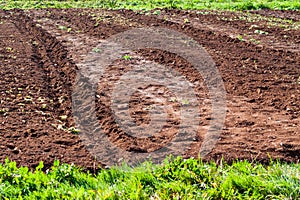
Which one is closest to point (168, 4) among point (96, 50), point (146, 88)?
point (96, 50)

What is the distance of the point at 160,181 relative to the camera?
4.61 metres

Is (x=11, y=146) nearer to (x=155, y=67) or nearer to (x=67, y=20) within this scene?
(x=155, y=67)

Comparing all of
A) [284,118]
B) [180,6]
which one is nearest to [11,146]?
[284,118]

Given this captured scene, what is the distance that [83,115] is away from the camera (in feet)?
22.3

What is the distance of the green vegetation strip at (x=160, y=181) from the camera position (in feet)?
14.1

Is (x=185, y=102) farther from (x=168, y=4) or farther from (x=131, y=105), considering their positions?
(x=168, y=4)

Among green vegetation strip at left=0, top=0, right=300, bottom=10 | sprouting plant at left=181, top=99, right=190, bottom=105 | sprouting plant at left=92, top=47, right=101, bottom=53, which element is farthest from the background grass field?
green vegetation strip at left=0, top=0, right=300, bottom=10

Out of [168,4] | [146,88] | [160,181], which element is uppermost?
[160,181]

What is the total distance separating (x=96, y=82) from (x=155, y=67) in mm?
1361

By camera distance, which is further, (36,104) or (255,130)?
(36,104)

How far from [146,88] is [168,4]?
1141cm

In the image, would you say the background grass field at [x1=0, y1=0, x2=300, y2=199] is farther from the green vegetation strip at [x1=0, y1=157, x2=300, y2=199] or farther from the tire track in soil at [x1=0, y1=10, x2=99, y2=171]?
the tire track in soil at [x1=0, y1=10, x2=99, y2=171]

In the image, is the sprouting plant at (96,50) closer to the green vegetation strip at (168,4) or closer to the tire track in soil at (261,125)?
the tire track in soil at (261,125)

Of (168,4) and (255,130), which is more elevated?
(255,130)
